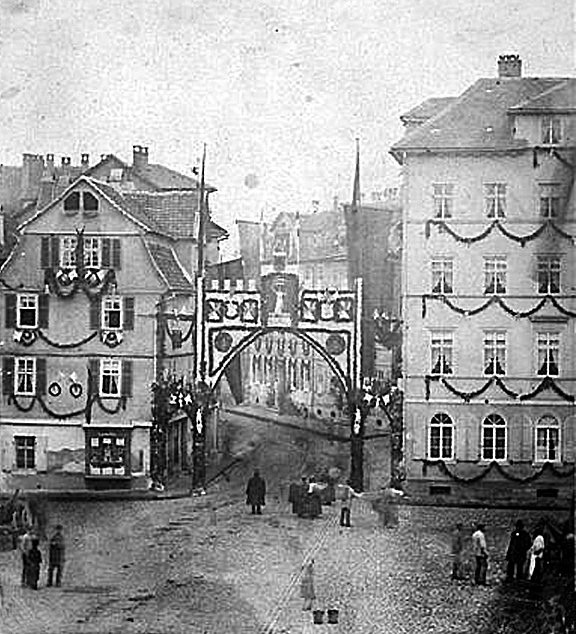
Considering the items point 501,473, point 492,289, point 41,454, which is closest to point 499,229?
point 492,289

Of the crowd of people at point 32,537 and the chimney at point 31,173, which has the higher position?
the chimney at point 31,173

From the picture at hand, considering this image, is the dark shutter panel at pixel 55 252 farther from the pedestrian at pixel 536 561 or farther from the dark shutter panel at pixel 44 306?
the pedestrian at pixel 536 561

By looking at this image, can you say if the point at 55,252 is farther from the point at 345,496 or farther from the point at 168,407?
the point at 345,496

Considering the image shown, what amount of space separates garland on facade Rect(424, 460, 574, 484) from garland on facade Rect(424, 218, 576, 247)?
656mm

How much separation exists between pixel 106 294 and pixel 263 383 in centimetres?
54

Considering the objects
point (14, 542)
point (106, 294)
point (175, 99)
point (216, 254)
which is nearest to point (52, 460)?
point (14, 542)

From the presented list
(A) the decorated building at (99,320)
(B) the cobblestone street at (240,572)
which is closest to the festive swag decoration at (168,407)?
(A) the decorated building at (99,320)

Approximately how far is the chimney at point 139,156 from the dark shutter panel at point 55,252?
0.33 meters

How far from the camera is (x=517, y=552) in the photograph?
3.61m

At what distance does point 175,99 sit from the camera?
3775 mm

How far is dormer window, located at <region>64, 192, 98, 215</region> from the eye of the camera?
376 centimetres

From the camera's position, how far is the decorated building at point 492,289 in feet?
11.9

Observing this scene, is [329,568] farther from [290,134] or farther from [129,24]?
[129,24]

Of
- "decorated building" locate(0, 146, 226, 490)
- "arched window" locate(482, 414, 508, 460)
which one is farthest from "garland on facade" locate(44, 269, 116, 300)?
"arched window" locate(482, 414, 508, 460)
